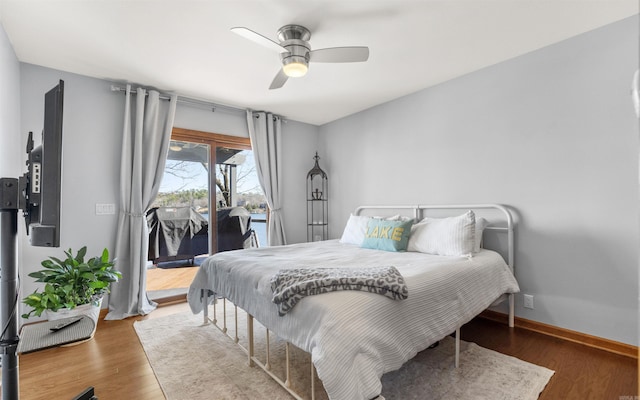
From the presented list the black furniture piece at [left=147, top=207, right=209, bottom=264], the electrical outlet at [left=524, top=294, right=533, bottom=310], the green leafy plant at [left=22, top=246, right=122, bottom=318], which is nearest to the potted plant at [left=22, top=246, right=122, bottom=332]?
the green leafy plant at [left=22, top=246, right=122, bottom=318]

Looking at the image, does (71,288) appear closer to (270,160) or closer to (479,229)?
(270,160)

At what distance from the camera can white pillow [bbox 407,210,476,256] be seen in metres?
2.47

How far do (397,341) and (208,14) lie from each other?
243cm

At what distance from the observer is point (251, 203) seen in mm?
4320

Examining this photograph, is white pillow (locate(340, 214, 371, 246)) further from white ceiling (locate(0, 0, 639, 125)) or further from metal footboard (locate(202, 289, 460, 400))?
white ceiling (locate(0, 0, 639, 125))

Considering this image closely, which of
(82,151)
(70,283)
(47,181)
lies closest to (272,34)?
(47,181)

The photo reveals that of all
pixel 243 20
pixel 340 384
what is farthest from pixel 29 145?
pixel 340 384

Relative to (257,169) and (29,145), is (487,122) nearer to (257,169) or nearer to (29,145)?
(257,169)

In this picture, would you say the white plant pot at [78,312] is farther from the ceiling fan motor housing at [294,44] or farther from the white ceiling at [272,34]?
the ceiling fan motor housing at [294,44]

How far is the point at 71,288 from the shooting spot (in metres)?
2.46

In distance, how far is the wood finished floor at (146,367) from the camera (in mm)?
1763

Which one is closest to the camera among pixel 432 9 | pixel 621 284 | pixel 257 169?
pixel 432 9

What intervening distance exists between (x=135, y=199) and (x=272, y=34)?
2.33 meters

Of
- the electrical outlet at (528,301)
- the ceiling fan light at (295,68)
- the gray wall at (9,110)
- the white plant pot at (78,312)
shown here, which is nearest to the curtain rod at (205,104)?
the gray wall at (9,110)
